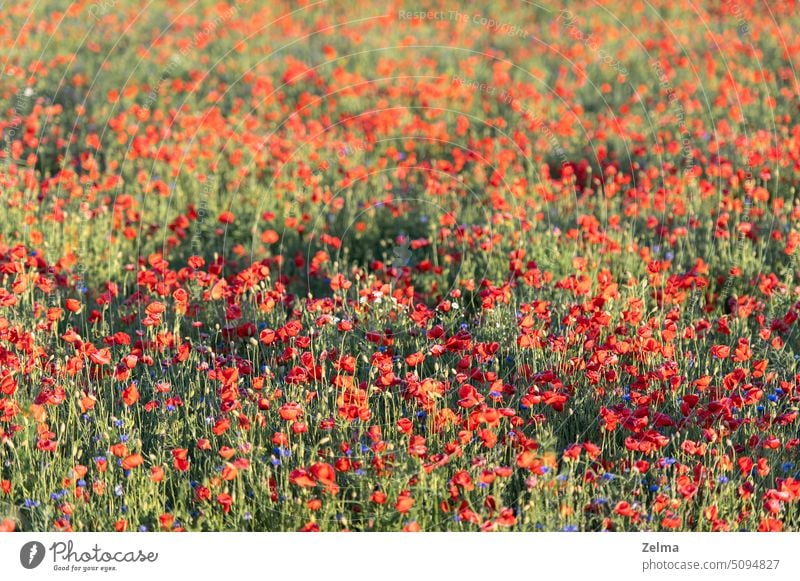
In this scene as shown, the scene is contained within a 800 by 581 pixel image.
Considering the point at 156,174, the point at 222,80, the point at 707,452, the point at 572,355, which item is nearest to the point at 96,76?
the point at 222,80

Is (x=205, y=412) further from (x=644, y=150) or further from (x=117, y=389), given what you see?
(x=644, y=150)

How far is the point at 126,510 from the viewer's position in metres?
3.88

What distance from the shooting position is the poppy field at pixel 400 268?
12.8 ft

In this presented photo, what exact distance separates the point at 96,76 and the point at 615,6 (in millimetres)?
6062
